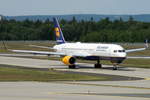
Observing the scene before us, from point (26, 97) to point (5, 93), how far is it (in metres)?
2.71

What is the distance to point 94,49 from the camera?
6881 centimetres

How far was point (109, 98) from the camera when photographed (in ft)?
107

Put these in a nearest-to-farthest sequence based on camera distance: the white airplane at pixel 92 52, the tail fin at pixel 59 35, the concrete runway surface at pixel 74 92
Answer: the concrete runway surface at pixel 74 92, the white airplane at pixel 92 52, the tail fin at pixel 59 35

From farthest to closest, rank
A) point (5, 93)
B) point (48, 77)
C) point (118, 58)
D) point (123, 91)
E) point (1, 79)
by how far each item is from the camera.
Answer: point (118, 58) → point (48, 77) → point (1, 79) → point (123, 91) → point (5, 93)

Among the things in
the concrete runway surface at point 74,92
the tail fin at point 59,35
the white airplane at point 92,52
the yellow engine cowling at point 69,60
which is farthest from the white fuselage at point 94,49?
the concrete runway surface at point 74,92

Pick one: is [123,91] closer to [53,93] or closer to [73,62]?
[53,93]

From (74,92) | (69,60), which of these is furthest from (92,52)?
(74,92)

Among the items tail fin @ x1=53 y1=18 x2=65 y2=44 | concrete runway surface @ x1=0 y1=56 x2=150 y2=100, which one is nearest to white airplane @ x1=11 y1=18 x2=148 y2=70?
tail fin @ x1=53 y1=18 x2=65 y2=44

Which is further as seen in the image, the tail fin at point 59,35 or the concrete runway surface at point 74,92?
the tail fin at point 59,35

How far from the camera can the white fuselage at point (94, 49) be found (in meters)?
66.6

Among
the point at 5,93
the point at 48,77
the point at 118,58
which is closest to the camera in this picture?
the point at 5,93

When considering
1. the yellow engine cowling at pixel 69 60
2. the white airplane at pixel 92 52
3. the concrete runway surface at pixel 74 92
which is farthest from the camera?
the yellow engine cowling at pixel 69 60

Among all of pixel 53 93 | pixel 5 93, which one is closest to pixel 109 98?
pixel 53 93

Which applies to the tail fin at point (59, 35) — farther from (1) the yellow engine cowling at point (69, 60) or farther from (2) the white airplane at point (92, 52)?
(1) the yellow engine cowling at point (69, 60)
